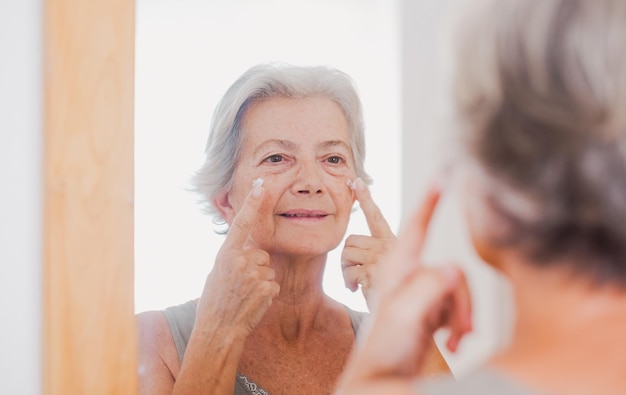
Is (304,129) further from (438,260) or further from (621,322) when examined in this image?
(621,322)

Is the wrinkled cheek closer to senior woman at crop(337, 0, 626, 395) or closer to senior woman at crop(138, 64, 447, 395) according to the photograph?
senior woman at crop(138, 64, 447, 395)

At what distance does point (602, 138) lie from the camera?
1.96ft

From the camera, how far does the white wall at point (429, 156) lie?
59.5 inches

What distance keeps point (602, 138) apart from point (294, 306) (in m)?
0.99

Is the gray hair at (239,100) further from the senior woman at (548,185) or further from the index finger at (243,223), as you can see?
the senior woman at (548,185)

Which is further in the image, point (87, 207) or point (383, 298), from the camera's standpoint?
point (87, 207)

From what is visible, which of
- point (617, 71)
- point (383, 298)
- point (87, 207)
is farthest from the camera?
point (87, 207)

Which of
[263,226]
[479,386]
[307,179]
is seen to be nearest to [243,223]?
[263,226]

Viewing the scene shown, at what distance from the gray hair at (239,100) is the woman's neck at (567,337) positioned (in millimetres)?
904

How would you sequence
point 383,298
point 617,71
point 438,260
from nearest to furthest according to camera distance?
point 617,71
point 383,298
point 438,260

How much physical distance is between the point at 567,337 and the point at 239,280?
0.91m

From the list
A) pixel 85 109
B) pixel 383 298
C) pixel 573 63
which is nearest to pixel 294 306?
pixel 85 109

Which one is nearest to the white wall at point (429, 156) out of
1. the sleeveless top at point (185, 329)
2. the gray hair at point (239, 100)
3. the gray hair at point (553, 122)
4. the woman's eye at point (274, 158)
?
the gray hair at point (239, 100)

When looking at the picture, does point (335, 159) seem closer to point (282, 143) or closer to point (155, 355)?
point (282, 143)
